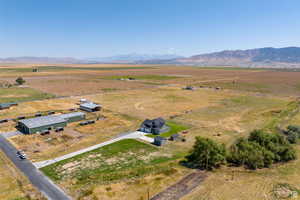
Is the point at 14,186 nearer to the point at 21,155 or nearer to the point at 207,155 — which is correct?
the point at 21,155

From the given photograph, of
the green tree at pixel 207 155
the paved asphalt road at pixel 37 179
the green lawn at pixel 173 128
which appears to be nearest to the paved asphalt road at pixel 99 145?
the paved asphalt road at pixel 37 179

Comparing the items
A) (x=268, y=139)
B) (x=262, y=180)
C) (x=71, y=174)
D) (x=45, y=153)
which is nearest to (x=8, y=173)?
(x=45, y=153)

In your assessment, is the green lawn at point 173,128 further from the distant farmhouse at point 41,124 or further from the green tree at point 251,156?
the distant farmhouse at point 41,124

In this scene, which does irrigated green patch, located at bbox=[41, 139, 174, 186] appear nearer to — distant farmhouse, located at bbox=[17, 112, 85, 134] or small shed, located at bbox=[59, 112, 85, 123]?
distant farmhouse, located at bbox=[17, 112, 85, 134]

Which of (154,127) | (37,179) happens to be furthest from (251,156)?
(37,179)

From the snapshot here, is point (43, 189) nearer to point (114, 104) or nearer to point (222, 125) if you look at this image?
point (222, 125)

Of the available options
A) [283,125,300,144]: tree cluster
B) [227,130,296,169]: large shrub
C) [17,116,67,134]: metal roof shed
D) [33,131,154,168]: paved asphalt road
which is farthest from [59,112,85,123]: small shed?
[283,125,300,144]: tree cluster
